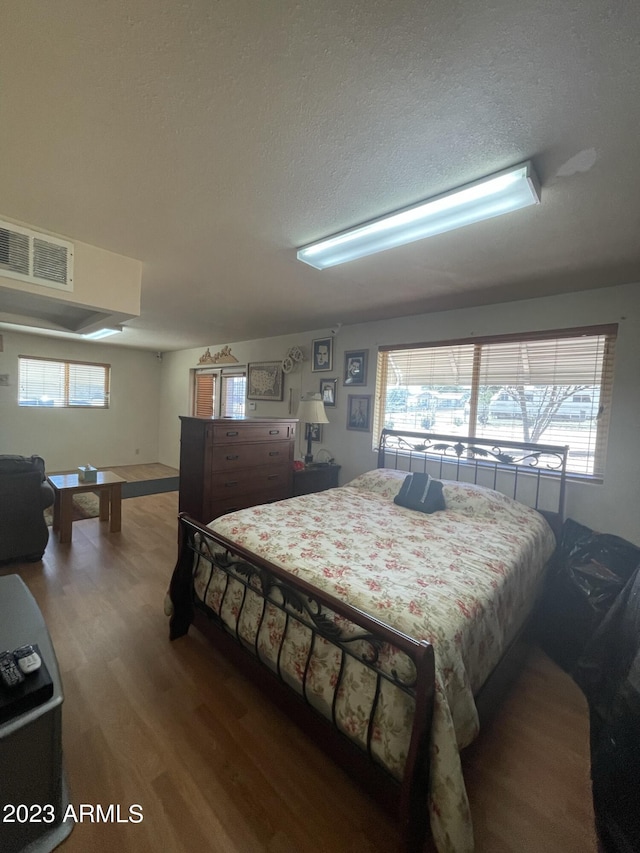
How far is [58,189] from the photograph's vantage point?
5.16 ft

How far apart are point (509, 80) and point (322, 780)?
7.80ft

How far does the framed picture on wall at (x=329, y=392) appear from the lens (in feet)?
13.5

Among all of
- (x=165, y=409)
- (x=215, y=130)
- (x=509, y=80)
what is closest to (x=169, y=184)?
(x=215, y=130)

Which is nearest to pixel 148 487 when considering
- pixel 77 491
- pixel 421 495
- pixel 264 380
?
pixel 77 491

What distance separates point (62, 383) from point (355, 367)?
17.3 feet

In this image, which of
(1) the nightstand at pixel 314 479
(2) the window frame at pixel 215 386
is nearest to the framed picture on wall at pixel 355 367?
(1) the nightstand at pixel 314 479

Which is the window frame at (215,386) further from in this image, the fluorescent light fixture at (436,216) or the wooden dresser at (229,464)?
the fluorescent light fixture at (436,216)

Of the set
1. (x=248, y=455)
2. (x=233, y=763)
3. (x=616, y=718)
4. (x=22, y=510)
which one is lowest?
(x=233, y=763)

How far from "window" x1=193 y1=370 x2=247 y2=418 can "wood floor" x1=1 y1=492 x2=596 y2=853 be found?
3746 mm

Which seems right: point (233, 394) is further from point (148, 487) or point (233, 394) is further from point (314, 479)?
point (314, 479)

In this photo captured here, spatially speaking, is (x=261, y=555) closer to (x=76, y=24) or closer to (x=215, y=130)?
(x=215, y=130)

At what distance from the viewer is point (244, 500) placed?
10.7ft

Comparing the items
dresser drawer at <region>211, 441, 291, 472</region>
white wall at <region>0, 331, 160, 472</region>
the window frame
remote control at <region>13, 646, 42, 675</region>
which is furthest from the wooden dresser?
white wall at <region>0, 331, 160, 472</region>

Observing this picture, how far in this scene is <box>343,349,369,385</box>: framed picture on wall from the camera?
3828 mm
